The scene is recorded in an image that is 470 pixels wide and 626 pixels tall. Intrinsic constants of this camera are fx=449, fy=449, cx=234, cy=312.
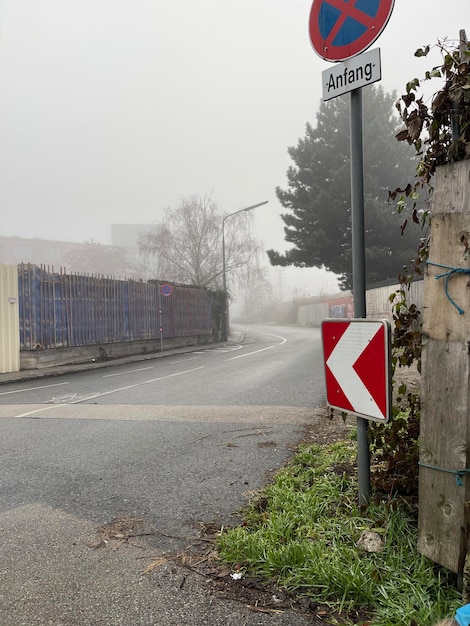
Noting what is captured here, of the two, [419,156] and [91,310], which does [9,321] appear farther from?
[419,156]

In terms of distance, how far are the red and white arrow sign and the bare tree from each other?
99.2 ft

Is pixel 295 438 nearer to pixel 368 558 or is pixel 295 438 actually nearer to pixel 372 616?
pixel 368 558

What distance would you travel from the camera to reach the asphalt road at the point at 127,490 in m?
2.17

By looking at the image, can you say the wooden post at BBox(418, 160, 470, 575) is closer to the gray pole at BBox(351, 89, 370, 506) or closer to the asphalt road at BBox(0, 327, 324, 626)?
the gray pole at BBox(351, 89, 370, 506)

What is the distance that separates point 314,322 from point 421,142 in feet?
150

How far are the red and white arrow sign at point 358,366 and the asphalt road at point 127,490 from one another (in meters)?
1.12

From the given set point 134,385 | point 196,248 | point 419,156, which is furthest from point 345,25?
point 196,248

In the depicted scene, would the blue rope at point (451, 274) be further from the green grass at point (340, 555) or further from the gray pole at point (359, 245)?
the green grass at point (340, 555)

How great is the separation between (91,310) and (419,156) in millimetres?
14872

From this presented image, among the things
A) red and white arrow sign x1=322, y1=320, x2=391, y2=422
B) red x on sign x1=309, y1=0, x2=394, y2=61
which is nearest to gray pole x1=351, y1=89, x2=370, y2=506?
red and white arrow sign x1=322, y1=320, x2=391, y2=422

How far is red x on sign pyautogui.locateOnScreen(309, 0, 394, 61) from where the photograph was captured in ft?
8.34

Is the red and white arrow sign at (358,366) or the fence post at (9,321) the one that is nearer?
the red and white arrow sign at (358,366)

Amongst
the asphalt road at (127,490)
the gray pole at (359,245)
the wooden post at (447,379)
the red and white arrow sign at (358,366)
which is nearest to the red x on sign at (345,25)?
the gray pole at (359,245)

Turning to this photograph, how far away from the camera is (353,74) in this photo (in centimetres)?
266
